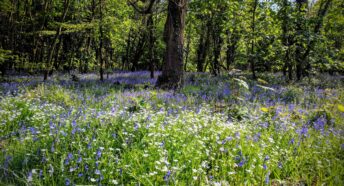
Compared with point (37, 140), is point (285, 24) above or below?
above

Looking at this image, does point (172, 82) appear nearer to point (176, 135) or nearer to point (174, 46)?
point (174, 46)

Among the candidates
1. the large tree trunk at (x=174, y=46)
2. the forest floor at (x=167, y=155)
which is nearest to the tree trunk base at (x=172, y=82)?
the large tree trunk at (x=174, y=46)

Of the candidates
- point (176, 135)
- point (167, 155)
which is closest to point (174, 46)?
point (176, 135)

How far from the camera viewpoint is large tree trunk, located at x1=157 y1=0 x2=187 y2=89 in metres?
9.73

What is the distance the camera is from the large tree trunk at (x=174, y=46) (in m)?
9.73

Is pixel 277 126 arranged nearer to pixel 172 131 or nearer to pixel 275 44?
pixel 172 131

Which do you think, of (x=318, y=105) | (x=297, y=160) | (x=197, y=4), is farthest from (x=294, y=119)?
(x=197, y=4)

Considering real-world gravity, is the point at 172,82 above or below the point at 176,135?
above

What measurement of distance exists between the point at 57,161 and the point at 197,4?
12.1 m

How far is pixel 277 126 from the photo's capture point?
16.3 ft

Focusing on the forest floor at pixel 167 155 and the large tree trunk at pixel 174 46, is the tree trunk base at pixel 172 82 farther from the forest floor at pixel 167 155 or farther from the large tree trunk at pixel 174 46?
the forest floor at pixel 167 155

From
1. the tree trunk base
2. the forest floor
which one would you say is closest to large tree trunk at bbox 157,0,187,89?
the tree trunk base

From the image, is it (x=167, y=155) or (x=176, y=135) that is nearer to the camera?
(x=167, y=155)

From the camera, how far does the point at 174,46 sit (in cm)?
978
